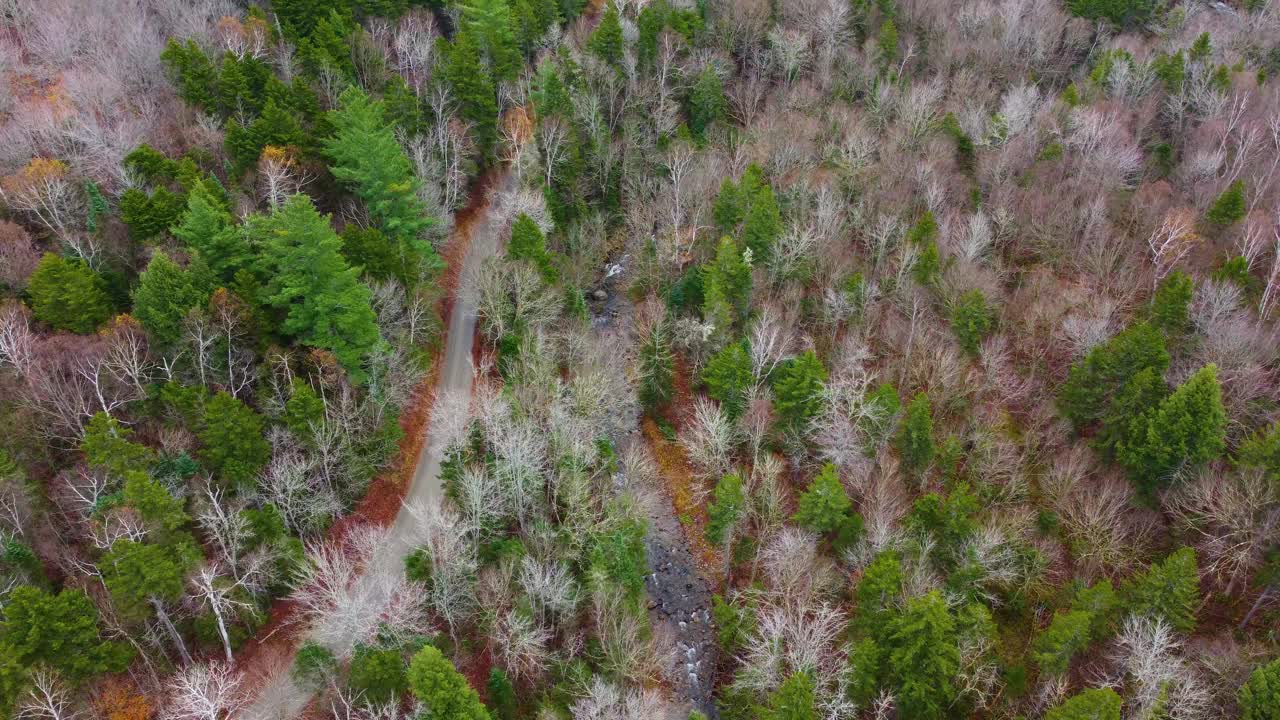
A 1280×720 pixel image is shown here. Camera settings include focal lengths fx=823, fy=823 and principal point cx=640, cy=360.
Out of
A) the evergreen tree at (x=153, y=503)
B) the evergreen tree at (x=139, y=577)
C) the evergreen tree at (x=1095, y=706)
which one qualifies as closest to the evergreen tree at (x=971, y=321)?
the evergreen tree at (x=1095, y=706)

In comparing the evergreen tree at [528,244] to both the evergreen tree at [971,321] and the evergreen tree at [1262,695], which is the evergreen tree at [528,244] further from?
the evergreen tree at [1262,695]

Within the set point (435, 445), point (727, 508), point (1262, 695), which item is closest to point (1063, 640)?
point (1262, 695)

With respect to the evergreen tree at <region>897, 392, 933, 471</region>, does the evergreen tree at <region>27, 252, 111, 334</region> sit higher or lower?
higher

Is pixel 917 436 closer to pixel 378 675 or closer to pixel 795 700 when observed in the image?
pixel 795 700

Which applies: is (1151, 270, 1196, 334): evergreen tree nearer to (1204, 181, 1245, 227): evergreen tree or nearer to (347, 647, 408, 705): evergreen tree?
(1204, 181, 1245, 227): evergreen tree

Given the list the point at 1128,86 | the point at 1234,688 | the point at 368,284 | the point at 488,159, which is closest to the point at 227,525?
the point at 368,284

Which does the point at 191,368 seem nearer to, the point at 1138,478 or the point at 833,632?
the point at 833,632

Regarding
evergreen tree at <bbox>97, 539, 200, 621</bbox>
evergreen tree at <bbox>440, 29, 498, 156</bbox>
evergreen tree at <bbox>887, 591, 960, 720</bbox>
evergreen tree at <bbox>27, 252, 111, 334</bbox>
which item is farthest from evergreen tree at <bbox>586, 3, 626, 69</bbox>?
evergreen tree at <bbox>97, 539, 200, 621</bbox>
